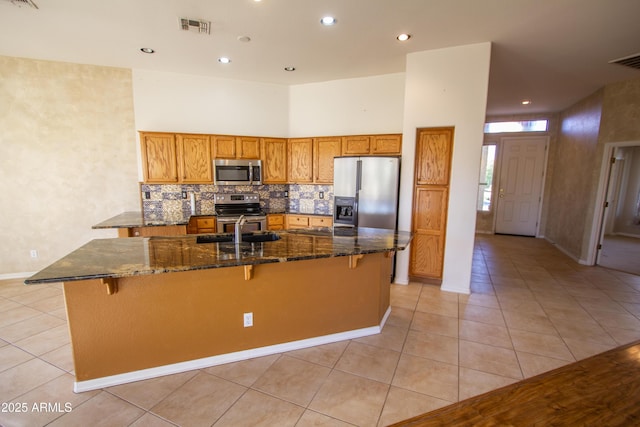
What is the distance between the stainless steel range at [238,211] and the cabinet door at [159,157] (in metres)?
0.80

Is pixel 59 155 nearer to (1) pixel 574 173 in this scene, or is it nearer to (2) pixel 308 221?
(2) pixel 308 221

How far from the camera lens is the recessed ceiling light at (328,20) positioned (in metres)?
2.87

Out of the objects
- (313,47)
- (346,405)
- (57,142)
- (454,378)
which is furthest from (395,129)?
(57,142)

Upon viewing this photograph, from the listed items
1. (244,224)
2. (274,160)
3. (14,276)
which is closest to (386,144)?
(274,160)

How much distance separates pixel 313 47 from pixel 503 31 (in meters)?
2.08

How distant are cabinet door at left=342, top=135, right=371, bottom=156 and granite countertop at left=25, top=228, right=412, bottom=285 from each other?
215 centimetres

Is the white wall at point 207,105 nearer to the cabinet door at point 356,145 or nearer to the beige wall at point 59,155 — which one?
the beige wall at point 59,155

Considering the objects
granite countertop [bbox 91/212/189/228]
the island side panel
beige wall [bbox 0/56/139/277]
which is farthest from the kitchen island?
beige wall [bbox 0/56/139/277]

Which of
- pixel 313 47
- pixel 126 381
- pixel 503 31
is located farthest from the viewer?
pixel 313 47

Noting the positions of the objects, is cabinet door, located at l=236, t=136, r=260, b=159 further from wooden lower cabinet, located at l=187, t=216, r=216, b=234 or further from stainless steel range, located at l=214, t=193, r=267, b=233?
wooden lower cabinet, located at l=187, t=216, r=216, b=234

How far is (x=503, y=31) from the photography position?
3096mm

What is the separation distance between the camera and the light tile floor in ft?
6.17

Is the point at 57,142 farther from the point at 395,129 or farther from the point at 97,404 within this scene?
the point at 395,129

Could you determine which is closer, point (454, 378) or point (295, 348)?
point (454, 378)
